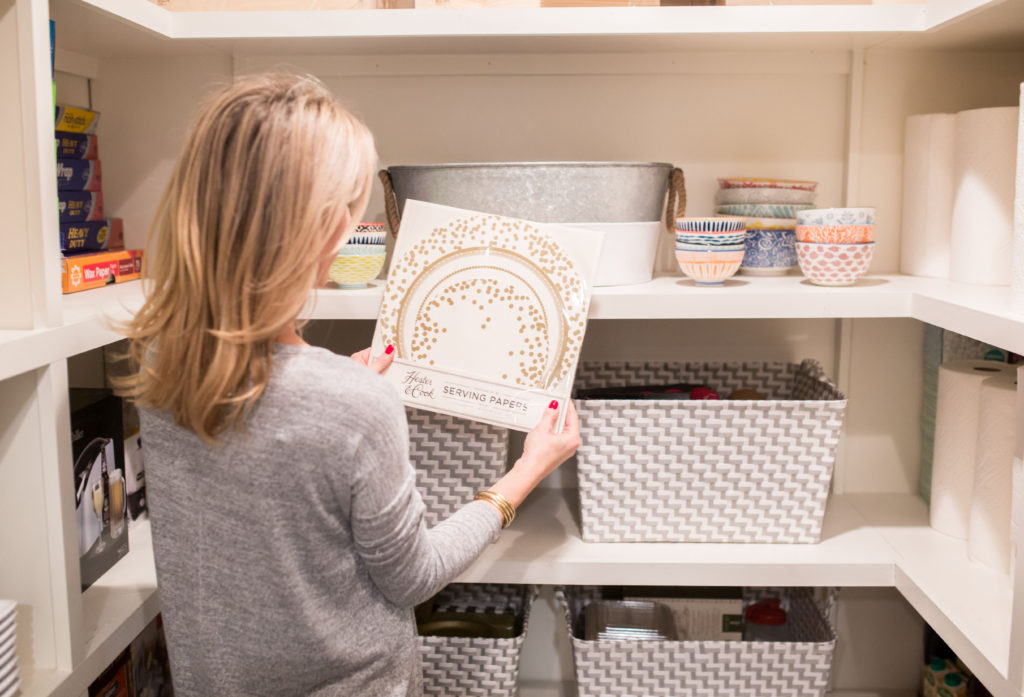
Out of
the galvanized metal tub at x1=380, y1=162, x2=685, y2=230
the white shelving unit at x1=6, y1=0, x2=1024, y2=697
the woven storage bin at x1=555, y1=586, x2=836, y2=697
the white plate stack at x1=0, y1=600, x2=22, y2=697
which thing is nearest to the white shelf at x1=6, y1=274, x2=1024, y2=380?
the white shelving unit at x1=6, y1=0, x2=1024, y2=697

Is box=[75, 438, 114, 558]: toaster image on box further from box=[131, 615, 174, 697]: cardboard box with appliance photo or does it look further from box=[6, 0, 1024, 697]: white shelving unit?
box=[131, 615, 174, 697]: cardboard box with appliance photo

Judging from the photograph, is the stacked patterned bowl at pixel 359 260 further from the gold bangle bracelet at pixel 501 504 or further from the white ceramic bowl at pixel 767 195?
the white ceramic bowl at pixel 767 195

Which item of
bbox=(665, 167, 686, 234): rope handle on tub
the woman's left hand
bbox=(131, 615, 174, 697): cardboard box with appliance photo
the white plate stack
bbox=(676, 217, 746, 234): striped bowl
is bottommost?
bbox=(131, 615, 174, 697): cardboard box with appliance photo

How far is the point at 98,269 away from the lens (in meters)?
1.29

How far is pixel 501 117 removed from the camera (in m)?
1.46

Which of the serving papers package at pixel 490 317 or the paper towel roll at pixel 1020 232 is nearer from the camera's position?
the paper towel roll at pixel 1020 232

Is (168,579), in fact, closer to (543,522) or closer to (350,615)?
(350,615)

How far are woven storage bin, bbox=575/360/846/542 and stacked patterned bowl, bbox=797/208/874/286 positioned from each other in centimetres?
17

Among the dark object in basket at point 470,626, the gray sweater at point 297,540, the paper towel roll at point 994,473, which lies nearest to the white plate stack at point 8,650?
the gray sweater at point 297,540

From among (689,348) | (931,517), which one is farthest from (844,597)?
(689,348)

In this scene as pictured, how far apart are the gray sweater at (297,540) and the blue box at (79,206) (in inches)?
24.3

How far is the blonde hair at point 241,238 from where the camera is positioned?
0.74 metres

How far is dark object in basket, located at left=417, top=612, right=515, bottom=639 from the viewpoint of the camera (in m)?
1.37

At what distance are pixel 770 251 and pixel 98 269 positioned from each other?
0.96 metres
